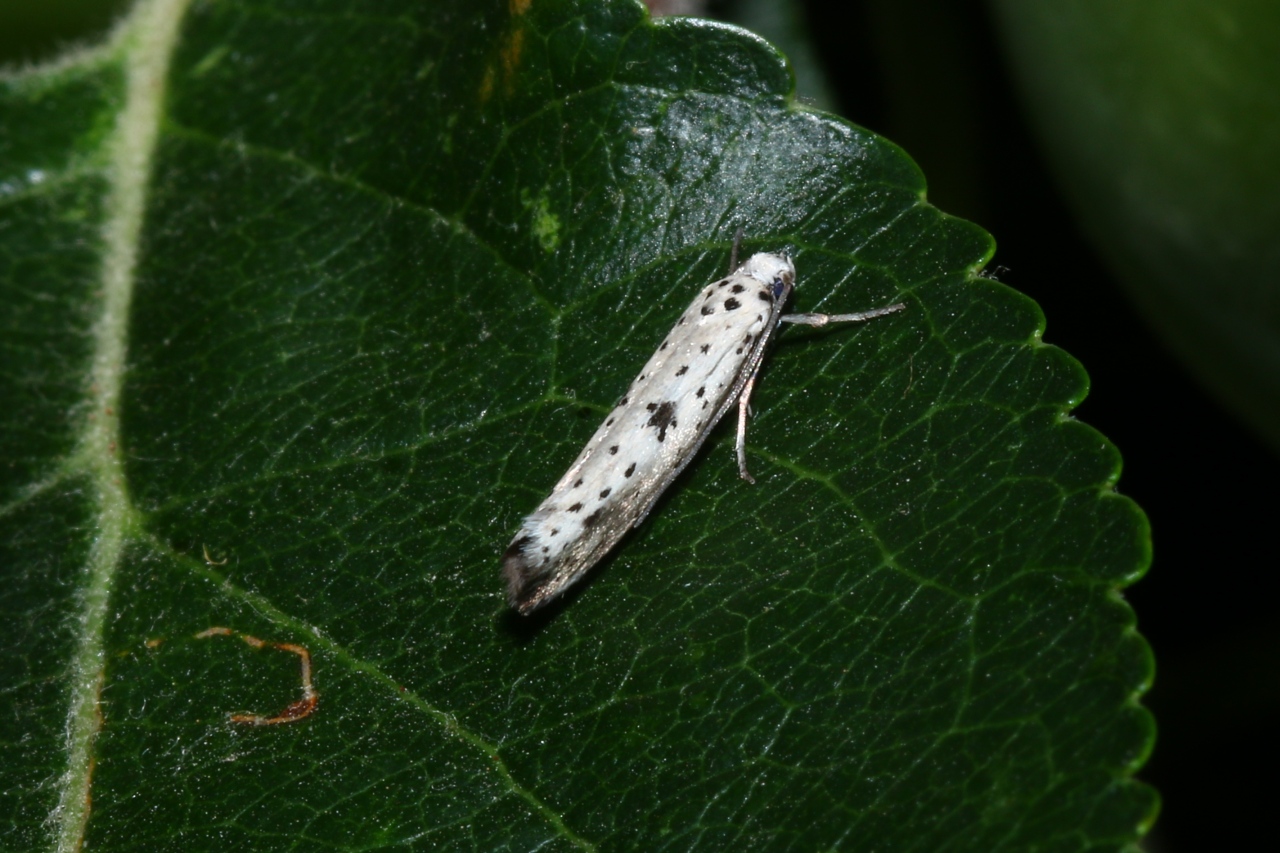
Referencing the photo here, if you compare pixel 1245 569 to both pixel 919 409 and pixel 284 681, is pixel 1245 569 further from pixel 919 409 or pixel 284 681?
pixel 284 681

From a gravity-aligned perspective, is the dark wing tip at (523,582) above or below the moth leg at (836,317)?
below

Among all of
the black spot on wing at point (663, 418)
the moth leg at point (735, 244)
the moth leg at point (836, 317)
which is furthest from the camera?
the black spot on wing at point (663, 418)

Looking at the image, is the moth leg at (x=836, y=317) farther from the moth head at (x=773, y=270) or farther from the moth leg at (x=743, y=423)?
the moth leg at (x=743, y=423)

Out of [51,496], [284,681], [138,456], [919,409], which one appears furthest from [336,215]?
[919,409]

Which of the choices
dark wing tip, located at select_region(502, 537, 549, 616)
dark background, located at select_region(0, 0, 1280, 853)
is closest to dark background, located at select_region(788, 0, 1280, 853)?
dark background, located at select_region(0, 0, 1280, 853)

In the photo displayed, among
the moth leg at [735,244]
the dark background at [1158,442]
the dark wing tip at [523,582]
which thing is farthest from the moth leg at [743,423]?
the dark background at [1158,442]

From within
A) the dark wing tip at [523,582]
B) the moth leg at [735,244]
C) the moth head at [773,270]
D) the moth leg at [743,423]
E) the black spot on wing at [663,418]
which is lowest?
the dark wing tip at [523,582]
